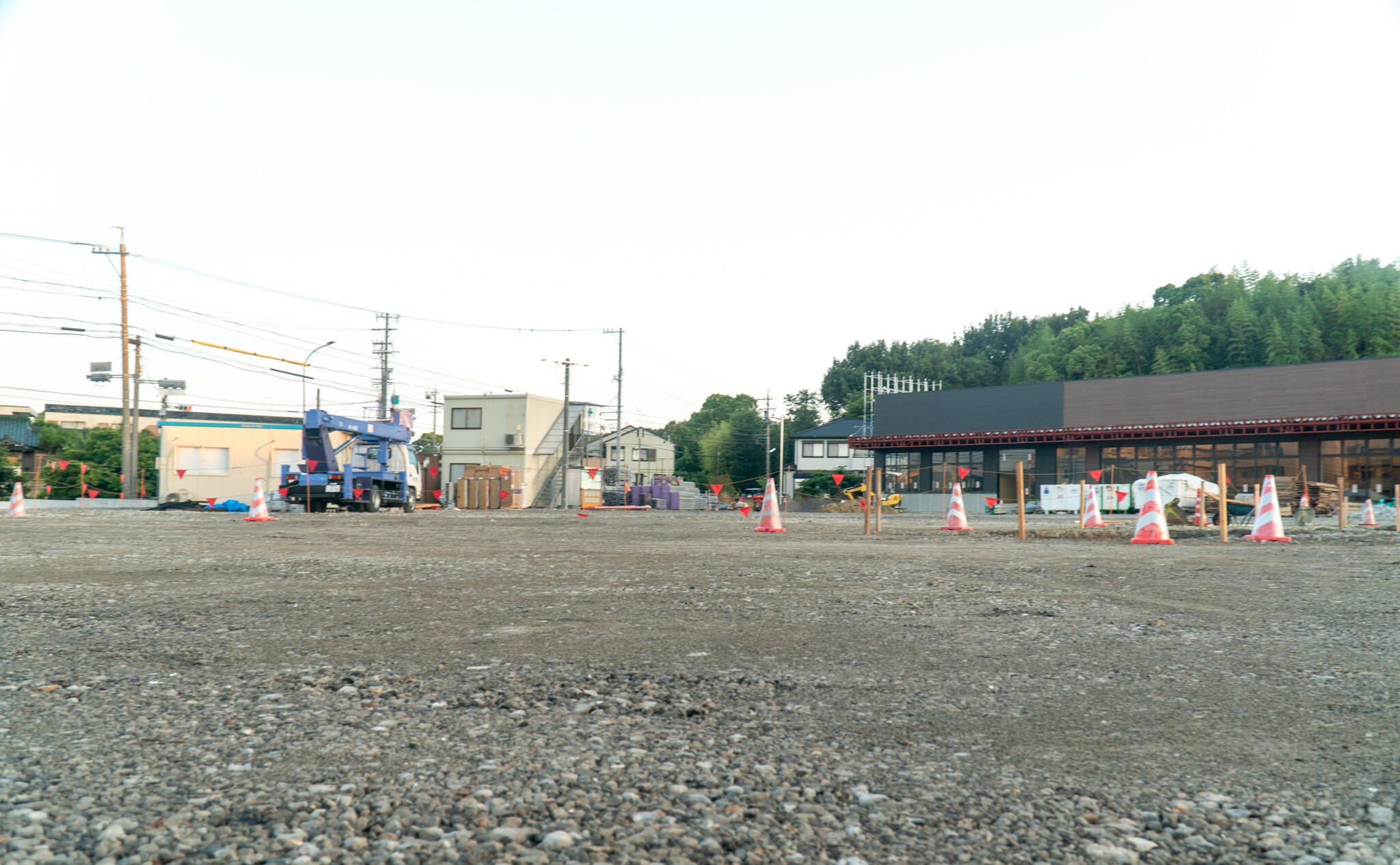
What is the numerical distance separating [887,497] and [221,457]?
1386 inches

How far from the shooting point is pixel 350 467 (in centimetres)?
2736

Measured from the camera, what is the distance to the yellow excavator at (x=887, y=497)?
47.5 meters

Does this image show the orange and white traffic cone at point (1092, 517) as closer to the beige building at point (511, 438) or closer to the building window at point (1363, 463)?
the building window at point (1363, 463)

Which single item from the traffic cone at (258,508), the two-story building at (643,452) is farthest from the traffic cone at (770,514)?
the two-story building at (643,452)

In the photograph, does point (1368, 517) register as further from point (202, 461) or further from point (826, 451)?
point (826, 451)

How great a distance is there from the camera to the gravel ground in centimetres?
222

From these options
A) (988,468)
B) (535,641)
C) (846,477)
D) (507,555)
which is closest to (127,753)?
(535,641)

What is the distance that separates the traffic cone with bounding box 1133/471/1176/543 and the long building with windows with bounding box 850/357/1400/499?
21.3 m

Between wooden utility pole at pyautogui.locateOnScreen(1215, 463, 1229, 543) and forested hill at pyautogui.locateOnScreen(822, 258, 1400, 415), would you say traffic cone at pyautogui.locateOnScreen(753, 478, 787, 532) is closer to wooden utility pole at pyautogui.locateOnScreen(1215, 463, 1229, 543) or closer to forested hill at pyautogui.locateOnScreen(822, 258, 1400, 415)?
wooden utility pole at pyautogui.locateOnScreen(1215, 463, 1229, 543)

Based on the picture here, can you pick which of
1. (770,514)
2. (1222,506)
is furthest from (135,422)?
(1222,506)

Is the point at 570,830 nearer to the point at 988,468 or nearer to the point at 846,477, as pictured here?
the point at 988,468

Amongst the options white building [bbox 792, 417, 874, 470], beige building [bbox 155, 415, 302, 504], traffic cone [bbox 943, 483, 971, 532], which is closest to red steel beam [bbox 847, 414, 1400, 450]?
white building [bbox 792, 417, 874, 470]

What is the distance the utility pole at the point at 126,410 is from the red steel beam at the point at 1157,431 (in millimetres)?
35814

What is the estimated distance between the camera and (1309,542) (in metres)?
14.8
